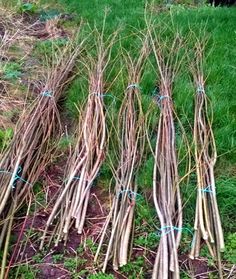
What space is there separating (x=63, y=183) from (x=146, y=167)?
0.52 metres

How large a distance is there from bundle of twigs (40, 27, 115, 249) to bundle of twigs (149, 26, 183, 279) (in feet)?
1.27

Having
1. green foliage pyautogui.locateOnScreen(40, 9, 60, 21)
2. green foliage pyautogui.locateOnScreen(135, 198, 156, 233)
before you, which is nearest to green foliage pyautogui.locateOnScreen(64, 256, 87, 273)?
green foliage pyautogui.locateOnScreen(135, 198, 156, 233)

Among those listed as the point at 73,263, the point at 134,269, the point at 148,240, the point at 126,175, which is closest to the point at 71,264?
the point at 73,263

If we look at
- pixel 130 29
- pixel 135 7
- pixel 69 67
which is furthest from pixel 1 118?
pixel 135 7

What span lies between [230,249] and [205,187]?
1.33 ft

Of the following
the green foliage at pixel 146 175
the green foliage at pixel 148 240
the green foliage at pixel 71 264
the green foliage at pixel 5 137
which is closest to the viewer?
the green foliage at pixel 71 264

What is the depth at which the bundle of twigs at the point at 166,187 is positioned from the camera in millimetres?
2322

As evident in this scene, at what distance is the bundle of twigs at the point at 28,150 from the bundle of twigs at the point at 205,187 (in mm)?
969

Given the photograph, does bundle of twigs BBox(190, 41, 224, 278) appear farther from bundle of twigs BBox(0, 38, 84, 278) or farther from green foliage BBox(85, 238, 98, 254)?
bundle of twigs BBox(0, 38, 84, 278)

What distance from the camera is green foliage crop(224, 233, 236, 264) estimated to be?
2.44 m

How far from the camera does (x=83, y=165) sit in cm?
293

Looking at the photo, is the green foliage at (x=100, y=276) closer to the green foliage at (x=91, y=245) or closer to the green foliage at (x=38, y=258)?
the green foliage at (x=91, y=245)

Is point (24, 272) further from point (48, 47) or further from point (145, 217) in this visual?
point (48, 47)

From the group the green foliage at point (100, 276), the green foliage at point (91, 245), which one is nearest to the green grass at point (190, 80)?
the green foliage at point (100, 276)
